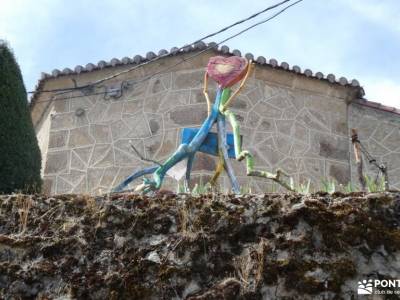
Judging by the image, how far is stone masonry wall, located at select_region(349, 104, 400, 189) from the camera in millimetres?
10586

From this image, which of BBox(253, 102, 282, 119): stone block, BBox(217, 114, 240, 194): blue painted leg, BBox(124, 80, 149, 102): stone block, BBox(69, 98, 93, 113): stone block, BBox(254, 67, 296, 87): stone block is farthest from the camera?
BBox(69, 98, 93, 113): stone block

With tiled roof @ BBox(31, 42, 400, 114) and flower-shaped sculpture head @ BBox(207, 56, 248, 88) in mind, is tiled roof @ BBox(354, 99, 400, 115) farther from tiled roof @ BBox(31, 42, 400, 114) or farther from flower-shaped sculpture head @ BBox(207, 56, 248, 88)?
flower-shaped sculpture head @ BBox(207, 56, 248, 88)

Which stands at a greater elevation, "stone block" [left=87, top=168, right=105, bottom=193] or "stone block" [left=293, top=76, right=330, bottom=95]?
"stone block" [left=293, top=76, right=330, bottom=95]

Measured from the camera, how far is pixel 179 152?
6754 mm

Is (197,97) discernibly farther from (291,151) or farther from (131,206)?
(131,206)

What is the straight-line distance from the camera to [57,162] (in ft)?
35.3

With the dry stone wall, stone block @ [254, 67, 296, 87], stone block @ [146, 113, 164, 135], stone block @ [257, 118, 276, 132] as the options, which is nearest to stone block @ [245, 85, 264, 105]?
the dry stone wall

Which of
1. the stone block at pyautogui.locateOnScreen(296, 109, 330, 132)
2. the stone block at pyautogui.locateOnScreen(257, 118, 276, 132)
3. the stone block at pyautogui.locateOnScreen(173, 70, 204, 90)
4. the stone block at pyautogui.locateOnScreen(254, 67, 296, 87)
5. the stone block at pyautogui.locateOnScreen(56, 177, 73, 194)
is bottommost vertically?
the stone block at pyautogui.locateOnScreen(56, 177, 73, 194)

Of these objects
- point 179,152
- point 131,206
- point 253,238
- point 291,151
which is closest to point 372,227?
point 253,238

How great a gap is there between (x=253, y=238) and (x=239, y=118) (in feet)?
19.9

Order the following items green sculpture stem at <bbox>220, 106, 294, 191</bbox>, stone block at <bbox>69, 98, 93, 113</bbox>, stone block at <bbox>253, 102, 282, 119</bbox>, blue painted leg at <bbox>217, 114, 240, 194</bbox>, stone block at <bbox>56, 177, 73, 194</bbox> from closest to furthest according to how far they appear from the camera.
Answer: green sculpture stem at <bbox>220, 106, 294, 191</bbox> < blue painted leg at <bbox>217, 114, 240, 194</bbox> < stone block at <bbox>56, 177, 73, 194</bbox> < stone block at <bbox>253, 102, 282, 119</bbox> < stone block at <bbox>69, 98, 93, 113</bbox>

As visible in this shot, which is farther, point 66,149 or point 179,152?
point 66,149

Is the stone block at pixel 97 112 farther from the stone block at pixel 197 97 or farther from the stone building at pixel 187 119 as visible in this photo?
the stone block at pixel 197 97

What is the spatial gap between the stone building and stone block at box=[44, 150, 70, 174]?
0.01m
